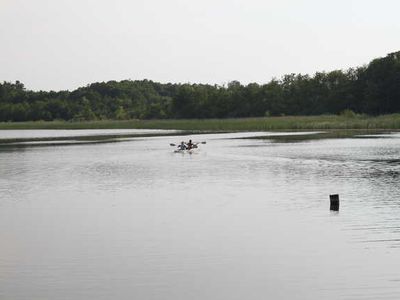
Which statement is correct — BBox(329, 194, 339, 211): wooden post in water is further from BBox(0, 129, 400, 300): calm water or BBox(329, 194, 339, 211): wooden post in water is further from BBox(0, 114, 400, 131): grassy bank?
BBox(0, 114, 400, 131): grassy bank

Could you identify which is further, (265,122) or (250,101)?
(250,101)

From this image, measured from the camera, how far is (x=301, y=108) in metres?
119

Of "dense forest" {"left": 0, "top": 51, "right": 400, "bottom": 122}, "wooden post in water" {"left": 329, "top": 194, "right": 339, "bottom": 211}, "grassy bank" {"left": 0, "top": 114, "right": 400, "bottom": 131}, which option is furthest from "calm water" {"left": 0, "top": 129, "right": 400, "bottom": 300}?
"dense forest" {"left": 0, "top": 51, "right": 400, "bottom": 122}

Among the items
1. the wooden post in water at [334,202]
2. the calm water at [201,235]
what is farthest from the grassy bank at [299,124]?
the wooden post in water at [334,202]

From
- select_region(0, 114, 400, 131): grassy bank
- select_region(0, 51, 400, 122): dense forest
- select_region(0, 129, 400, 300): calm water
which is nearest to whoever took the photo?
select_region(0, 129, 400, 300): calm water

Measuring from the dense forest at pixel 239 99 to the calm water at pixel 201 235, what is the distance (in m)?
73.0

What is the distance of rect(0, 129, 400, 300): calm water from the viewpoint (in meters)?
11.7

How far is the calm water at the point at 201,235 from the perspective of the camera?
38.4ft

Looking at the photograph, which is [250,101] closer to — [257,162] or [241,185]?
[257,162]

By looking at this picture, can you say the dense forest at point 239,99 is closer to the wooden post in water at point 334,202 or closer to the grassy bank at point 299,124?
the grassy bank at point 299,124

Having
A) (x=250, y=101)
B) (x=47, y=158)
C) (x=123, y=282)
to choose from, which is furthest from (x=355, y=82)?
(x=123, y=282)

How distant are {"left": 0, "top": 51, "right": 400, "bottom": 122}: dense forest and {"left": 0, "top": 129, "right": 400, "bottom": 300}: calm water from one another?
239ft

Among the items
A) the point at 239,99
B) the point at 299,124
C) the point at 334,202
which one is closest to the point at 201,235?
the point at 334,202

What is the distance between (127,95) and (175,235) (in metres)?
160
